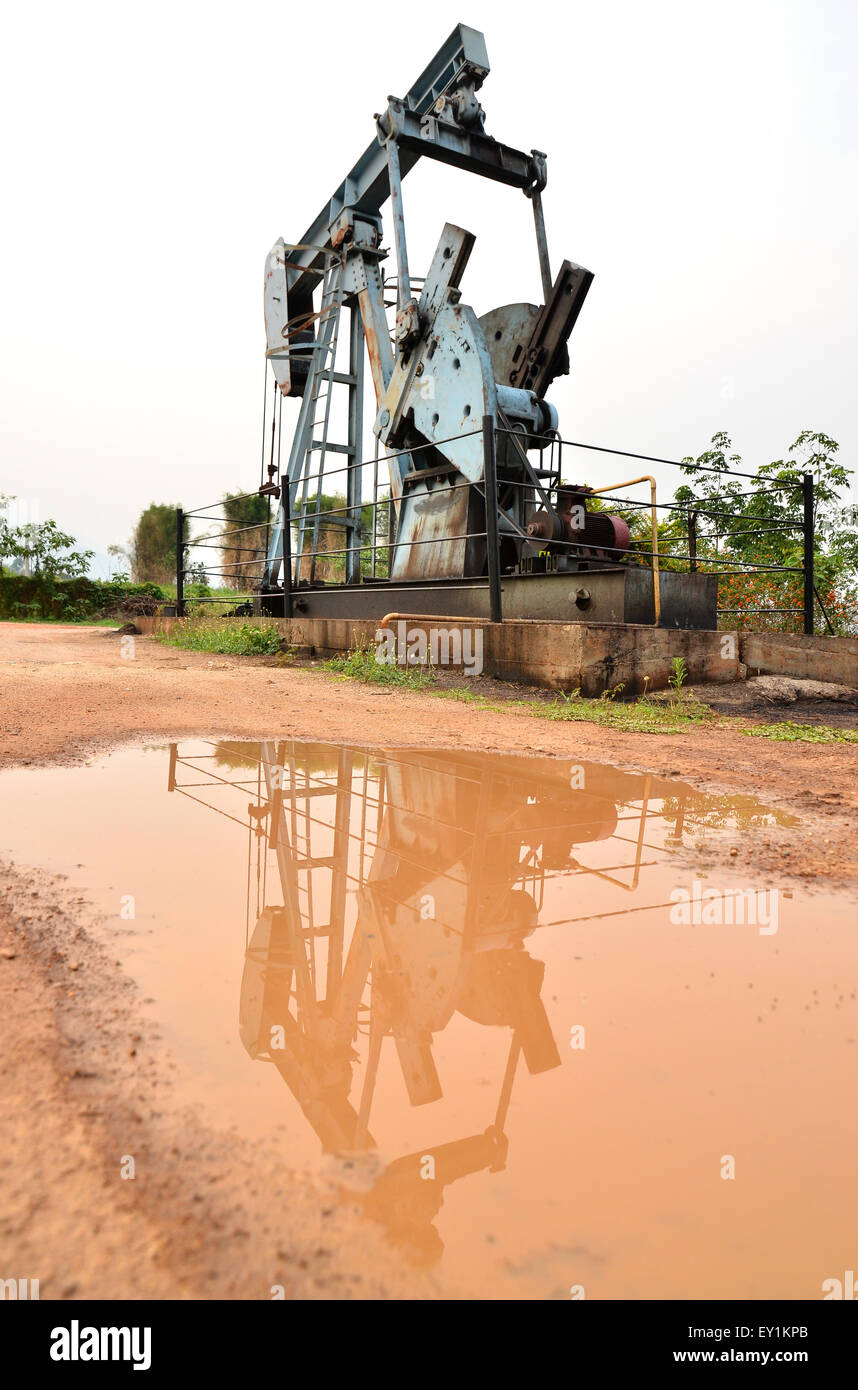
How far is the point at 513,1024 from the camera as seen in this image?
1291 mm

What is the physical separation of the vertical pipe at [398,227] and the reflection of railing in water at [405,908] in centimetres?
642

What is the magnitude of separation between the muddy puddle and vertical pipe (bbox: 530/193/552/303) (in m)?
7.56

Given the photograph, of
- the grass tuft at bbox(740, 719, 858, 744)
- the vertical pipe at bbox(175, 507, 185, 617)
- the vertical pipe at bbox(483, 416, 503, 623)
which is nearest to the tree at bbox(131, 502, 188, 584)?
the vertical pipe at bbox(175, 507, 185, 617)

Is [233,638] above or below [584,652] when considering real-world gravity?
above

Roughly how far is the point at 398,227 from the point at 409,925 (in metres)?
8.63

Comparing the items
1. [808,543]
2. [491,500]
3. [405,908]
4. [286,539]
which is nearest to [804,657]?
[808,543]

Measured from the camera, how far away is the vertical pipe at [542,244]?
27.4 feet

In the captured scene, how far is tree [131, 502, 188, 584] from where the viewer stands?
27141 mm

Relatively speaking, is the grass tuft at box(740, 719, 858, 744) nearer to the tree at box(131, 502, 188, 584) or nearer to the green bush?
the green bush

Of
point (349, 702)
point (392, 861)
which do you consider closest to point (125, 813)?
point (392, 861)

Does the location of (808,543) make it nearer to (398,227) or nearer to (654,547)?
(654,547)

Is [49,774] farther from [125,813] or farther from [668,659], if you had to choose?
[668,659]

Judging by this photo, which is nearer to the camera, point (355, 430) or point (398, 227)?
point (398, 227)
